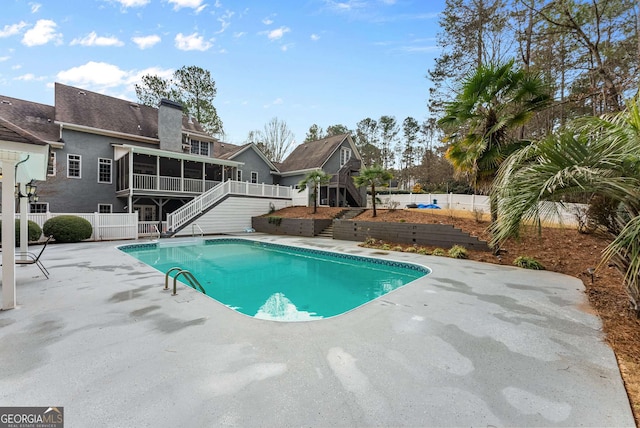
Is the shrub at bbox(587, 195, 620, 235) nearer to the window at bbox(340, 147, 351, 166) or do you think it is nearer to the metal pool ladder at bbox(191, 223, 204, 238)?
the metal pool ladder at bbox(191, 223, 204, 238)

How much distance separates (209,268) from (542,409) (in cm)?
877

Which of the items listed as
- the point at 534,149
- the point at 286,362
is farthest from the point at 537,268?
the point at 286,362

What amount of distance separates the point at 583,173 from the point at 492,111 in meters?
6.14

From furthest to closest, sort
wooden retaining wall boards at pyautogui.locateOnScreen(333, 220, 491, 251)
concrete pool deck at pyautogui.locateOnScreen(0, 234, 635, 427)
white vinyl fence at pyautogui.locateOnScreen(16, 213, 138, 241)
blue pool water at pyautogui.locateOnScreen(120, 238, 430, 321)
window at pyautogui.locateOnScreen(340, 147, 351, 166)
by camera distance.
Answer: window at pyautogui.locateOnScreen(340, 147, 351, 166), white vinyl fence at pyautogui.locateOnScreen(16, 213, 138, 241), wooden retaining wall boards at pyautogui.locateOnScreen(333, 220, 491, 251), blue pool water at pyautogui.locateOnScreen(120, 238, 430, 321), concrete pool deck at pyautogui.locateOnScreen(0, 234, 635, 427)

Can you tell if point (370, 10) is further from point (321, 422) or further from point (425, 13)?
point (321, 422)

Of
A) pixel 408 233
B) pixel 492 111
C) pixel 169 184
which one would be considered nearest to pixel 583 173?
pixel 492 111

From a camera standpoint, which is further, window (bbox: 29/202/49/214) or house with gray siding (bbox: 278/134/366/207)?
house with gray siding (bbox: 278/134/366/207)

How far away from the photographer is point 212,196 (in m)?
17.1

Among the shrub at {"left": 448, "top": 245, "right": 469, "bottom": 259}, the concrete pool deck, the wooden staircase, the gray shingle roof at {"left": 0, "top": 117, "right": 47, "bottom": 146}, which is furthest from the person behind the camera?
the wooden staircase

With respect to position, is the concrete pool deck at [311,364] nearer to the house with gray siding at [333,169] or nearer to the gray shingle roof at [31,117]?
the gray shingle roof at [31,117]

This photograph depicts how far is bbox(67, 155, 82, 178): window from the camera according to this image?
15.5 metres

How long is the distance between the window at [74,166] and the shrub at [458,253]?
67.1 ft

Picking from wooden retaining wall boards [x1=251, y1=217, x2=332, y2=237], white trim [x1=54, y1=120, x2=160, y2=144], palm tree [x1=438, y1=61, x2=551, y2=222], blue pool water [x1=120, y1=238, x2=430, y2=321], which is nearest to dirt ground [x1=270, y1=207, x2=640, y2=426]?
wooden retaining wall boards [x1=251, y1=217, x2=332, y2=237]

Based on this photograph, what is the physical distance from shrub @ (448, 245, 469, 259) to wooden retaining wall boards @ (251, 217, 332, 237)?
7.98m
